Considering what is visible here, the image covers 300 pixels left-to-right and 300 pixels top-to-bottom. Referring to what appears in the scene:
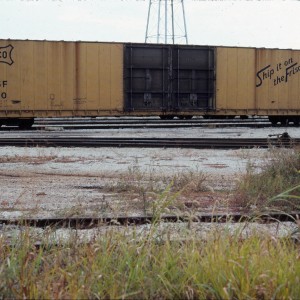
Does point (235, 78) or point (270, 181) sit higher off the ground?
point (235, 78)

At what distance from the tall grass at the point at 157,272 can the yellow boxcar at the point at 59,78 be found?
647 inches

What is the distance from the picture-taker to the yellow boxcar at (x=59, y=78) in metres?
19.6

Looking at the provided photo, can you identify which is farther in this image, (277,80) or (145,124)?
(277,80)

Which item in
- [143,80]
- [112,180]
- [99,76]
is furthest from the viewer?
[143,80]

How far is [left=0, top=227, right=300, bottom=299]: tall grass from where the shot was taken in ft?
10.0

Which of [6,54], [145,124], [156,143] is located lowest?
[156,143]

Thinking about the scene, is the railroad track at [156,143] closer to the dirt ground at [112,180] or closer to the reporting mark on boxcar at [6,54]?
the dirt ground at [112,180]

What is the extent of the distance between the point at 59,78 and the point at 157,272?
17.4 meters

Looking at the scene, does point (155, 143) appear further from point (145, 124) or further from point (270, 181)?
point (145, 124)

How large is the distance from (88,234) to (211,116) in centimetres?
1846

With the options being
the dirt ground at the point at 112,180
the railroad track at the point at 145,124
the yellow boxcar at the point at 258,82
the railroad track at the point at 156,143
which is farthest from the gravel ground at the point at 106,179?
the yellow boxcar at the point at 258,82

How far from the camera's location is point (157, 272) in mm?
3350

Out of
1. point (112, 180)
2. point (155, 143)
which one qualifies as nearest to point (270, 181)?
point (112, 180)

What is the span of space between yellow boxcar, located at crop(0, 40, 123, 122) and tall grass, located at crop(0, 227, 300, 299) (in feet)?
53.9
